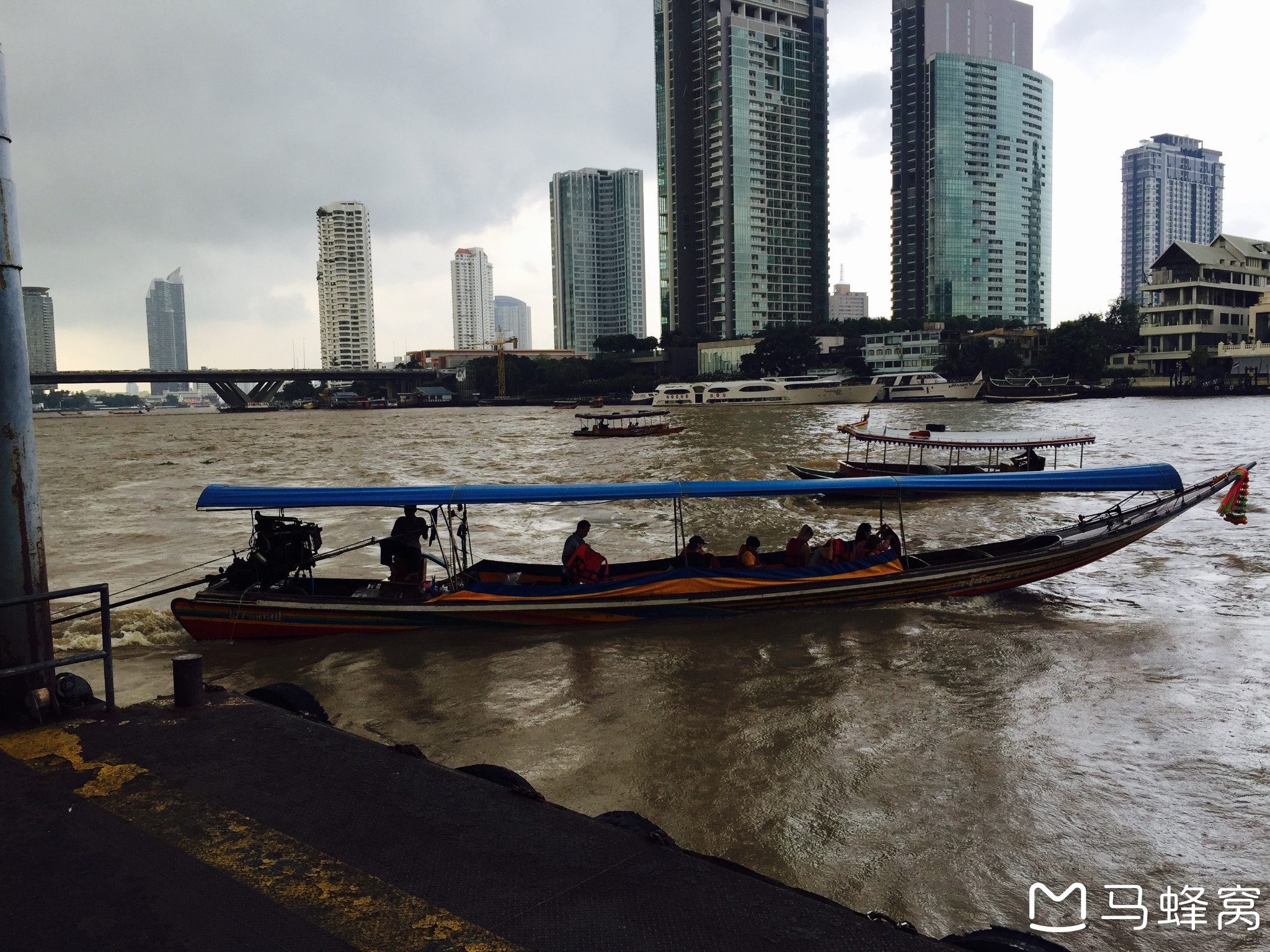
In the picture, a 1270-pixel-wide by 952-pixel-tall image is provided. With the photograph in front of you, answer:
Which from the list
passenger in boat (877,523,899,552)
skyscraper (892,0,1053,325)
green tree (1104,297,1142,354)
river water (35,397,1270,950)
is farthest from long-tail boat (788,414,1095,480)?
skyscraper (892,0,1053,325)

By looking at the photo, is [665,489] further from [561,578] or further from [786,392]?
[786,392]

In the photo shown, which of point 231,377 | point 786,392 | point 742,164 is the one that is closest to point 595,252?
point 742,164

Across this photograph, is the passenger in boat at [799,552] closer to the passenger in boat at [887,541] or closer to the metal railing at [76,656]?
the passenger in boat at [887,541]

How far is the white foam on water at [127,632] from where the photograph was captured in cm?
1070

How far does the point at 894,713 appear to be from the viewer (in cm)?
799

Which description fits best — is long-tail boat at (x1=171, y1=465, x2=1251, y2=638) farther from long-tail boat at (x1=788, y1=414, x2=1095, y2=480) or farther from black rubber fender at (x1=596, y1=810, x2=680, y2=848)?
long-tail boat at (x1=788, y1=414, x2=1095, y2=480)

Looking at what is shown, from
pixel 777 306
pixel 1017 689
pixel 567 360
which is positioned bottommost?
pixel 1017 689

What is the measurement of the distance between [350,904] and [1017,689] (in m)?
7.52

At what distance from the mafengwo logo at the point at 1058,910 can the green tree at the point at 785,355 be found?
9835cm

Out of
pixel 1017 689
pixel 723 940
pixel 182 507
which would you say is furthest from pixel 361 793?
pixel 182 507

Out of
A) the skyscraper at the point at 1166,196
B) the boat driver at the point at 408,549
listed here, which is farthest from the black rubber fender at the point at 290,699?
the skyscraper at the point at 1166,196

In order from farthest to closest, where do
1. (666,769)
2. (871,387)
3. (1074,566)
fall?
(871,387) < (1074,566) < (666,769)

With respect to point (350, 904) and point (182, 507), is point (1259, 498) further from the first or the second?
point (182, 507)

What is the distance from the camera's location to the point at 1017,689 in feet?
28.2
